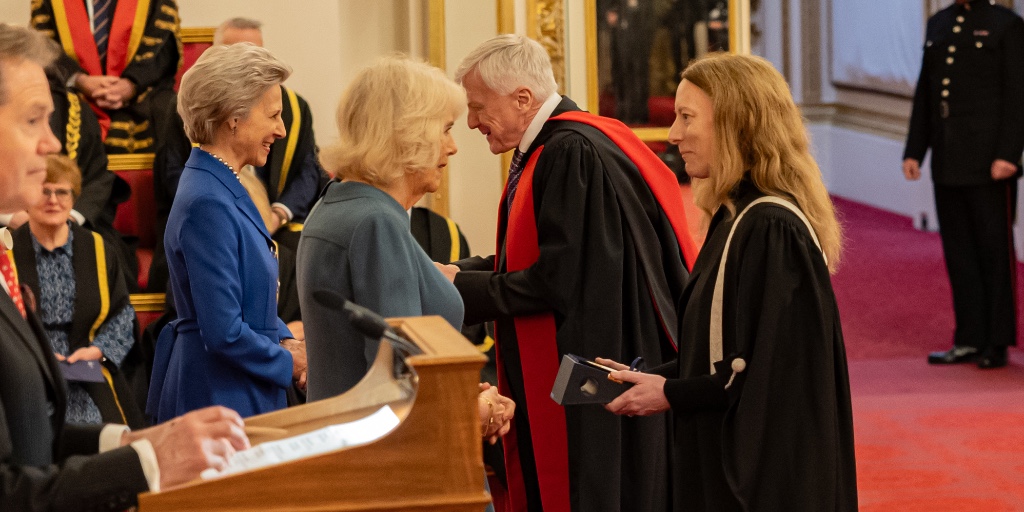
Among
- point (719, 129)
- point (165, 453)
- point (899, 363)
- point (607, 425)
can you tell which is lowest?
point (899, 363)

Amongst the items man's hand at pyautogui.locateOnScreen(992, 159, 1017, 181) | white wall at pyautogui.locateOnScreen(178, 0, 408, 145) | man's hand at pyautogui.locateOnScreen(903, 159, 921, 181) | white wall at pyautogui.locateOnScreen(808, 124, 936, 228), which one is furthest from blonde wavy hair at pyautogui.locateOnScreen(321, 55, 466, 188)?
white wall at pyautogui.locateOnScreen(808, 124, 936, 228)

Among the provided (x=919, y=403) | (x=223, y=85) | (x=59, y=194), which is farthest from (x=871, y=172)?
(x=223, y=85)

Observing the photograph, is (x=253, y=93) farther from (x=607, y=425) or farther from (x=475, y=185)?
(x=475, y=185)

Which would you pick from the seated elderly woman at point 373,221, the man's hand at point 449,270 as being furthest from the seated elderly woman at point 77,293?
the seated elderly woman at point 373,221

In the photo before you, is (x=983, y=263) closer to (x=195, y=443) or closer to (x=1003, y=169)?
(x=1003, y=169)

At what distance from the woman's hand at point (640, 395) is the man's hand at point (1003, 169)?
4974 mm

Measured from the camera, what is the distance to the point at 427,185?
9.20 ft

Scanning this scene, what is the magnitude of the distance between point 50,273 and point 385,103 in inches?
101

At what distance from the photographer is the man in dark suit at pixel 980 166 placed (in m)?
7.23

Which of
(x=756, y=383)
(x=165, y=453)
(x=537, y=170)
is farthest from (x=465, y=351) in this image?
(x=537, y=170)

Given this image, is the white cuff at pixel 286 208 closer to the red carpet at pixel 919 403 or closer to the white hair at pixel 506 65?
the white hair at pixel 506 65

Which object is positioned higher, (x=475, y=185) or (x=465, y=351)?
(x=465, y=351)

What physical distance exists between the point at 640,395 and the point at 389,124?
81 cm

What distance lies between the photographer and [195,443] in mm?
1744
